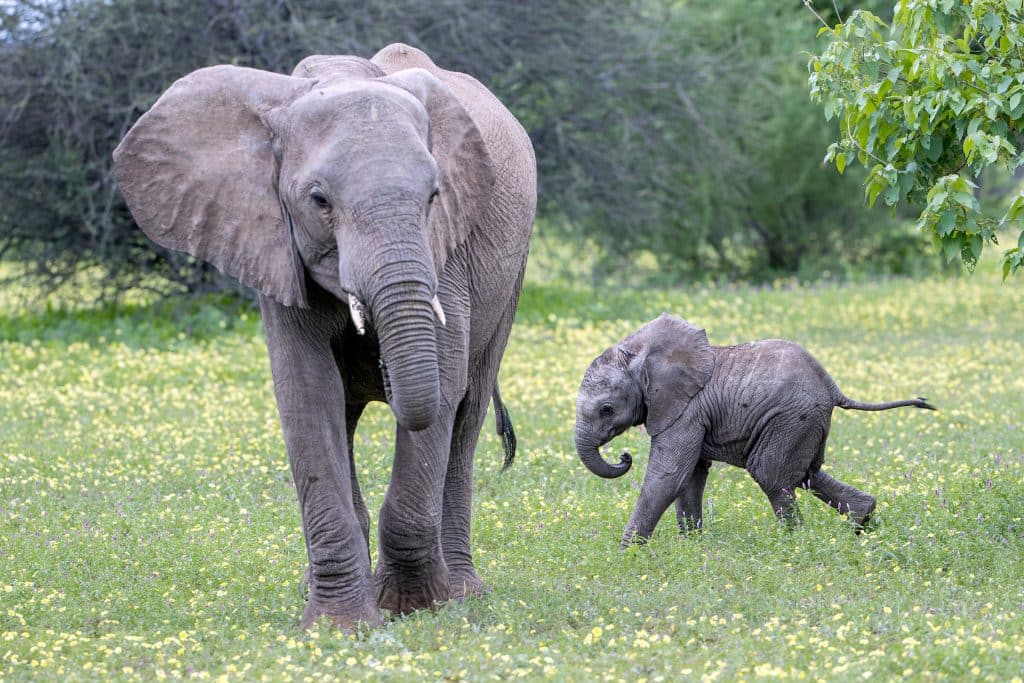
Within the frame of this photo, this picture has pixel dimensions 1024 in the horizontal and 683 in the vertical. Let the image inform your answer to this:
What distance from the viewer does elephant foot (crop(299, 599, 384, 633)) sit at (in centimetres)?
618

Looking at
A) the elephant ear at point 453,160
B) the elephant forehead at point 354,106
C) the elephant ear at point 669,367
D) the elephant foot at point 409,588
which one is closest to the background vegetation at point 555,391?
the elephant foot at point 409,588

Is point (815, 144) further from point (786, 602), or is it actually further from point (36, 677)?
point (36, 677)

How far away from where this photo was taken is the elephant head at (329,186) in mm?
5445

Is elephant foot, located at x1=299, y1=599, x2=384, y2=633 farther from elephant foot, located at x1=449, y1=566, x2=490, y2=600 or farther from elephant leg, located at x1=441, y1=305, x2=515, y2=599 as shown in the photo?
elephant leg, located at x1=441, y1=305, x2=515, y2=599

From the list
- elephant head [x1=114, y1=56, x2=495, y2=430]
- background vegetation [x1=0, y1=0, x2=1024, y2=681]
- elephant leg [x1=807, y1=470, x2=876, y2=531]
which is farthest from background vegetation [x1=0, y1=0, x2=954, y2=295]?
elephant head [x1=114, y1=56, x2=495, y2=430]

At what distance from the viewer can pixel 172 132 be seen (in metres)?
6.01

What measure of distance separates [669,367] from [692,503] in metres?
0.81

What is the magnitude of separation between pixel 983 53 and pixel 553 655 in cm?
398

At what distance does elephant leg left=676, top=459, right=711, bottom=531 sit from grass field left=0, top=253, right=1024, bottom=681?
0.34ft

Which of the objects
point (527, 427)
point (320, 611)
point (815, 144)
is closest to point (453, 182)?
point (320, 611)

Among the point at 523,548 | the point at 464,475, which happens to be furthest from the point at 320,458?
the point at 523,548

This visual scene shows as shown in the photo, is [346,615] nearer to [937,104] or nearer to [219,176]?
[219,176]

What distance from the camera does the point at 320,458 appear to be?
6.14 meters

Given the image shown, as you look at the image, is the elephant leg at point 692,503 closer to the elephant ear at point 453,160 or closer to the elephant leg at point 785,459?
the elephant leg at point 785,459
